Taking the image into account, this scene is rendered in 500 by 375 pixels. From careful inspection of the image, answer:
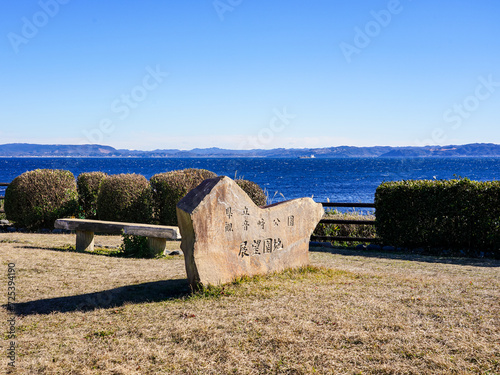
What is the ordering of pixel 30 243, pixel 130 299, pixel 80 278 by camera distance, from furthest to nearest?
pixel 30 243, pixel 80 278, pixel 130 299

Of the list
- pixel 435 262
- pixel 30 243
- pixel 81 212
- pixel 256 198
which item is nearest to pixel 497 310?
pixel 435 262

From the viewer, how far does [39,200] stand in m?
13.0

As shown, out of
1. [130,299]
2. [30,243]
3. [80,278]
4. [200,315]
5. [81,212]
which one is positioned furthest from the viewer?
[81,212]

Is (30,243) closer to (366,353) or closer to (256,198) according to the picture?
(256,198)

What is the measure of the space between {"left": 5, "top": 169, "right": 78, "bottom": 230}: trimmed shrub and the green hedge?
8.85m

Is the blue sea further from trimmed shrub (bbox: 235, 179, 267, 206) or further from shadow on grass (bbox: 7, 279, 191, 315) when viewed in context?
shadow on grass (bbox: 7, 279, 191, 315)

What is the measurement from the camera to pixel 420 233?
10828mm

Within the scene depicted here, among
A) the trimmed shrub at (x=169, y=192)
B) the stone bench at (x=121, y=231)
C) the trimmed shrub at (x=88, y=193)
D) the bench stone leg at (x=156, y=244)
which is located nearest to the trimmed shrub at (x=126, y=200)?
the trimmed shrub at (x=169, y=192)

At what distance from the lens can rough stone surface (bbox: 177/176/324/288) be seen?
19.7 ft

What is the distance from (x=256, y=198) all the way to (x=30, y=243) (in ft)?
18.8

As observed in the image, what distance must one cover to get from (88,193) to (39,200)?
4.58 ft

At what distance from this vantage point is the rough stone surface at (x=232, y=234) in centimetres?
602

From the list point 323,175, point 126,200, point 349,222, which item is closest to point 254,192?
point 349,222

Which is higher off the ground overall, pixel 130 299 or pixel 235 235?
pixel 235 235
